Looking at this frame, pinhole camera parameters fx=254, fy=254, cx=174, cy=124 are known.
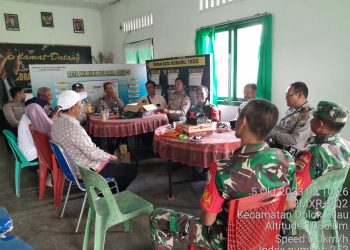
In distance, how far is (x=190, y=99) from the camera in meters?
4.95

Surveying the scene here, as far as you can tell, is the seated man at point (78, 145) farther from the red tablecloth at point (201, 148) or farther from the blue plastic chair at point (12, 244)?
the blue plastic chair at point (12, 244)

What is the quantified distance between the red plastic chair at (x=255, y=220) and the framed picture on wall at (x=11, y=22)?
7.98 meters

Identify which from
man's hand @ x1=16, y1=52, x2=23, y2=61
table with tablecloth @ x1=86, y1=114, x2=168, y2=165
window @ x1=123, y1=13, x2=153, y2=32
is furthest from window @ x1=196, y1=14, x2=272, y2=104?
man's hand @ x1=16, y1=52, x2=23, y2=61

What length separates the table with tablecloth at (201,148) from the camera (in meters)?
2.28

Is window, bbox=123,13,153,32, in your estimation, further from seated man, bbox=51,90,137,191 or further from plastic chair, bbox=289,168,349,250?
plastic chair, bbox=289,168,349,250

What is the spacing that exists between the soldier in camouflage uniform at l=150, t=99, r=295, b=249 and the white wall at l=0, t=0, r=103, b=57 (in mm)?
7764

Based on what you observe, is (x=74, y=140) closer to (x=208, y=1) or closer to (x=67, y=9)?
(x=208, y=1)

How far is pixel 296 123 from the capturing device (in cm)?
241

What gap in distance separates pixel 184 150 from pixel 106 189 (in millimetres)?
950

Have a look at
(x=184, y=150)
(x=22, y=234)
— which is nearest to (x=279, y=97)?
(x=184, y=150)

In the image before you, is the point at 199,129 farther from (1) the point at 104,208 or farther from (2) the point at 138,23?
(2) the point at 138,23

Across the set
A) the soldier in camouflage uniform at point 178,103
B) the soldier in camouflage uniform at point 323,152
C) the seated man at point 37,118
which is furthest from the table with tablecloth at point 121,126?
the soldier in camouflage uniform at point 323,152

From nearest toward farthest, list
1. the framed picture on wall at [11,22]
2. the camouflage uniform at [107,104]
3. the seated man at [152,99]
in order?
the camouflage uniform at [107,104]
the seated man at [152,99]
the framed picture on wall at [11,22]

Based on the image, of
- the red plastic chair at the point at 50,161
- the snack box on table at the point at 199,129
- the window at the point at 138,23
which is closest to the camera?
the snack box on table at the point at 199,129
